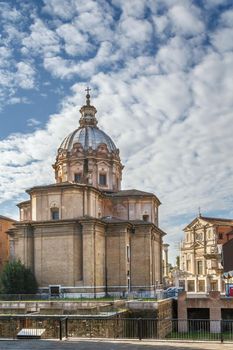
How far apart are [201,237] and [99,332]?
56585 mm

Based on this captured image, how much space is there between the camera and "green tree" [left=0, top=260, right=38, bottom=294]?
1938 inches

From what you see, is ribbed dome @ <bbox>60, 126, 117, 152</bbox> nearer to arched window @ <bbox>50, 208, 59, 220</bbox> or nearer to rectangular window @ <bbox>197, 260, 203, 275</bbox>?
arched window @ <bbox>50, 208, 59, 220</bbox>

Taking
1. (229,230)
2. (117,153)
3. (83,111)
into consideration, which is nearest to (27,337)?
(117,153)

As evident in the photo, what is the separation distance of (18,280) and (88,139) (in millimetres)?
22541

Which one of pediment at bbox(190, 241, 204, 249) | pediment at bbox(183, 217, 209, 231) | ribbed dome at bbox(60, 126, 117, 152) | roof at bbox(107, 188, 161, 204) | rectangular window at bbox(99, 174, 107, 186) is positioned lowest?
pediment at bbox(190, 241, 204, 249)

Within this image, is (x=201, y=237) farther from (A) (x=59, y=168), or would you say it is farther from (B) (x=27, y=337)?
(B) (x=27, y=337)

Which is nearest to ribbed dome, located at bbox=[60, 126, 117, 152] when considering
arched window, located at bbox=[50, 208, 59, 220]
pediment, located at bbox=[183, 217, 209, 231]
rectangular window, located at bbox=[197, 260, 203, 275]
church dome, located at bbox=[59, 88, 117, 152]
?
church dome, located at bbox=[59, 88, 117, 152]

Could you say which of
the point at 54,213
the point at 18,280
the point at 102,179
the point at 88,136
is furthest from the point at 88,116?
the point at 18,280

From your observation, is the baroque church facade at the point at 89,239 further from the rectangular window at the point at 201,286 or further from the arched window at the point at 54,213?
the rectangular window at the point at 201,286

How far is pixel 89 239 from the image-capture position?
49.7 meters

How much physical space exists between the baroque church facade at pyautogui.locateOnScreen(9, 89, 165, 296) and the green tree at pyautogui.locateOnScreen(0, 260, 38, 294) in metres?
0.93

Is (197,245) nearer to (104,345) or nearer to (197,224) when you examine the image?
(197,224)

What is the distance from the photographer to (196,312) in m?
48.2

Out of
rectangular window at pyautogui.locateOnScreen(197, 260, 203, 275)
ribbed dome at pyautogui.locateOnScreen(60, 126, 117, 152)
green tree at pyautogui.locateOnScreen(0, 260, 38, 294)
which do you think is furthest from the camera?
rectangular window at pyautogui.locateOnScreen(197, 260, 203, 275)
